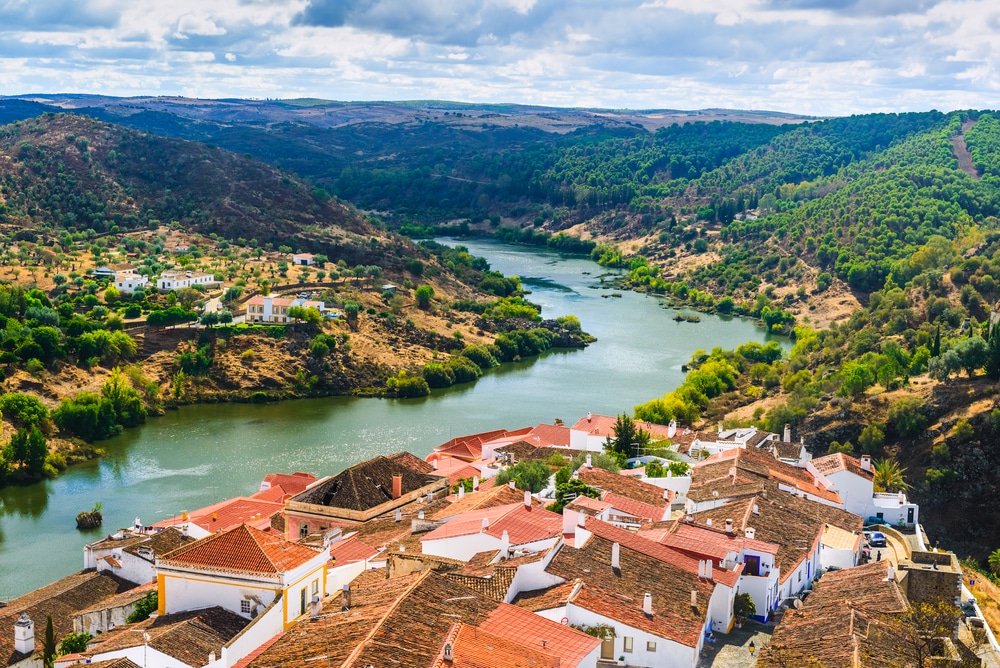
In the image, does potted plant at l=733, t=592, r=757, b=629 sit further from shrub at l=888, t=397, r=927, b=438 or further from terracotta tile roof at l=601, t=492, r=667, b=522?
shrub at l=888, t=397, r=927, b=438

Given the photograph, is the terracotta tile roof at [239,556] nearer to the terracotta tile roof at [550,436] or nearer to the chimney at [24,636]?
the chimney at [24,636]

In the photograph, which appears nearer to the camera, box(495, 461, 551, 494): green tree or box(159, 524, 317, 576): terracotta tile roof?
box(159, 524, 317, 576): terracotta tile roof

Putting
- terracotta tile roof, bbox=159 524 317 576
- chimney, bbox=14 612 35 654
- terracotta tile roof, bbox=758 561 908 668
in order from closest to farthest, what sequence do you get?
terracotta tile roof, bbox=758 561 908 668
terracotta tile roof, bbox=159 524 317 576
chimney, bbox=14 612 35 654

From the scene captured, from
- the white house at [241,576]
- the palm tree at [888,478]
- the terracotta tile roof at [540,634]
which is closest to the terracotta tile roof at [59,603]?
the white house at [241,576]

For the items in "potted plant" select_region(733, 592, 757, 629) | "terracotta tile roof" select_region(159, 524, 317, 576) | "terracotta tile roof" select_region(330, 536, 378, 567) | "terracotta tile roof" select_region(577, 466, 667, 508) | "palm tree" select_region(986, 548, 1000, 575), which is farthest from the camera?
"palm tree" select_region(986, 548, 1000, 575)

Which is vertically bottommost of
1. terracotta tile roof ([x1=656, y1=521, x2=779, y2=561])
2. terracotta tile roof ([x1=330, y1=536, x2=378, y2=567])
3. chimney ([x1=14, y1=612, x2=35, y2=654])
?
chimney ([x1=14, y1=612, x2=35, y2=654])

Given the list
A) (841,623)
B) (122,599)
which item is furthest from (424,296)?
(841,623)

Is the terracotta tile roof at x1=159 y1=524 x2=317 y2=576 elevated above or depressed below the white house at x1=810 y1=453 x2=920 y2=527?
above

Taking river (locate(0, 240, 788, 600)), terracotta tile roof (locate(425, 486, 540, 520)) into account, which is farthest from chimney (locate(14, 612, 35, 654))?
terracotta tile roof (locate(425, 486, 540, 520))

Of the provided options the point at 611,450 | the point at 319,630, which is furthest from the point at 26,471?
the point at 319,630
